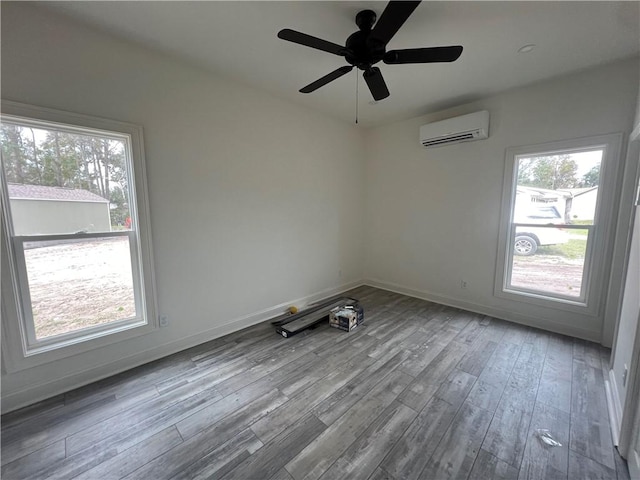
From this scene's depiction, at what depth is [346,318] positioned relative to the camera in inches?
116

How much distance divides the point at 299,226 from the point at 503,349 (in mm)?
2746

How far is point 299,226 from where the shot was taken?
11.8ft

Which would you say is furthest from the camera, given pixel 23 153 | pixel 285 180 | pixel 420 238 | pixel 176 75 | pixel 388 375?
pixel 420 238

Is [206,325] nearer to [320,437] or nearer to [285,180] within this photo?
[320,437]

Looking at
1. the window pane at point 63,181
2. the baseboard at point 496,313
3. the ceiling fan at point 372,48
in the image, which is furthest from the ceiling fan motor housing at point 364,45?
the baseboard at point 496,313

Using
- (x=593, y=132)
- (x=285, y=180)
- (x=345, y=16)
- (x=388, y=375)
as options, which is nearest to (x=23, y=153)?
(x=285, y=180)

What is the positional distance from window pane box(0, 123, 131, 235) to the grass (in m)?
4.55

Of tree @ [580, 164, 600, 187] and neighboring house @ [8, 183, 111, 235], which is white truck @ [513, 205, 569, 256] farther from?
neighboring house @ [8, 183, 111, 235]

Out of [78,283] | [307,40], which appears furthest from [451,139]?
[78,283]

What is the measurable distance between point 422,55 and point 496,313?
3205 mm

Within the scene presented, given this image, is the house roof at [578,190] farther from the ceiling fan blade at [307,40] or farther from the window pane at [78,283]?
the window pane at [78,283]

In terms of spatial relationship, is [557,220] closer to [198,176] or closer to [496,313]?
[496,313]

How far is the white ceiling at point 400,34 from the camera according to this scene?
177cm

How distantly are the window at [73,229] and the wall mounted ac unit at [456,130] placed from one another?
3.46m
